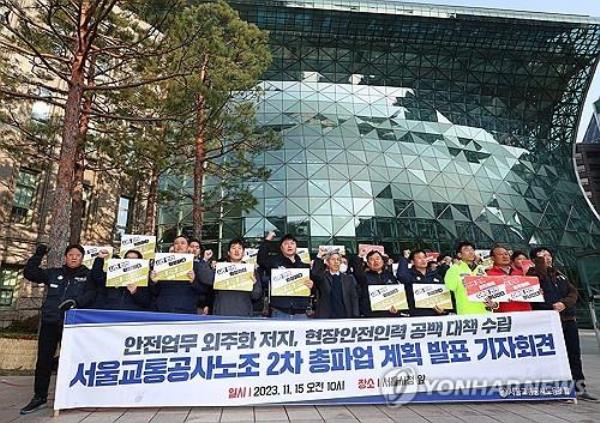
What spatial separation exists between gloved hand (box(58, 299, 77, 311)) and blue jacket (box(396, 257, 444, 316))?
15.9 feet

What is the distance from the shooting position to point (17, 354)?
778 cm

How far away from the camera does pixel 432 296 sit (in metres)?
5.69

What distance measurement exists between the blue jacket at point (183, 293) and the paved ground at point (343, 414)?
4.33ft

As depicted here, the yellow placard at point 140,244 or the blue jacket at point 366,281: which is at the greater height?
the yellow placard at point 140,244

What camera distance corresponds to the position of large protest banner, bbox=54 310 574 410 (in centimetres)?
455

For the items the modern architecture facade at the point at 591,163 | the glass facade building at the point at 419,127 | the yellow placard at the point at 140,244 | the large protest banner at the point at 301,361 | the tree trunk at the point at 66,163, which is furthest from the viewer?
the modern architecture facade at the point at 591,163

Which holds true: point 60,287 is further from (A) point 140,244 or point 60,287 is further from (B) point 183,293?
(A) point 140,244

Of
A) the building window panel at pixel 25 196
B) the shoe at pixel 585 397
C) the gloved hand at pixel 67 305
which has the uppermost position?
the building window panel at pixel 25 196

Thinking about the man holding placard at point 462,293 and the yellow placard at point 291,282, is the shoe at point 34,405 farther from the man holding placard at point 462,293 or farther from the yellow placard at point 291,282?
the man holding placard at point 462,293

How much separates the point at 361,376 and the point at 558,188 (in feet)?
108

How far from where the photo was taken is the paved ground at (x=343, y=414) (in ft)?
14.0

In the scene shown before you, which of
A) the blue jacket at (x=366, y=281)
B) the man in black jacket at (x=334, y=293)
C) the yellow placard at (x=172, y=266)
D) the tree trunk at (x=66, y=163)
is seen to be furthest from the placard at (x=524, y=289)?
the tree trunk at (x=66, y=163)

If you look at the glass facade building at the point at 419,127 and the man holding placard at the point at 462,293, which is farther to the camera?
the glass facade building at the point at 419,127

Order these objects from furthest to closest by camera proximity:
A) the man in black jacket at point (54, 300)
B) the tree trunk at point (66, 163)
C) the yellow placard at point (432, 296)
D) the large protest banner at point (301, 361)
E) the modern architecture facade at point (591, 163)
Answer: the modern architecture facade at point (591, 163) < the tree trunk at point (66, 163) < the yellow placard at point (432, 296) < the man in black jacket at point (54, 300) < the large protest banner at point (301, 361)
